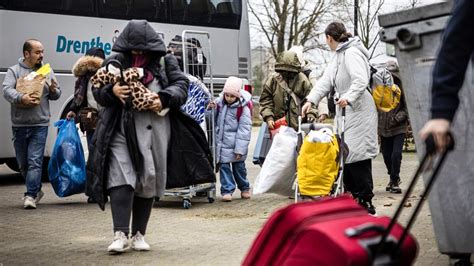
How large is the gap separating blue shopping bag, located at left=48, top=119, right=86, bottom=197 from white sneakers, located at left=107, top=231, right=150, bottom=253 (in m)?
3.52

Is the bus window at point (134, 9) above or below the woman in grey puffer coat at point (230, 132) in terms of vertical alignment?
above

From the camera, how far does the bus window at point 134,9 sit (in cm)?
1540

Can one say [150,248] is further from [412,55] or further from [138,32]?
[412,55]

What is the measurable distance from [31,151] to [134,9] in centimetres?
554

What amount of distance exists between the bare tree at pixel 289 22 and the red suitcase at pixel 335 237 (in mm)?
40531

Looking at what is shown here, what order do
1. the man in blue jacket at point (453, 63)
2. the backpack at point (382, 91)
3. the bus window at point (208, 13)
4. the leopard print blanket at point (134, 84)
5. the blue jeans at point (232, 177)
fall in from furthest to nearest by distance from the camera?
the bus window at point (208, 13) → the blue jeans at point (232, 177) → the backpack at point (382, 91) → the leopard print blanket at point (134, 84) → the man in blue jacket at point (453, 63)

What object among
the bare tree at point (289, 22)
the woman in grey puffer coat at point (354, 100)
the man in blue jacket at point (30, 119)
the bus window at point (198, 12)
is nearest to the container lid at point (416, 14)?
the woman in grey puffer coat at point (354, 100)

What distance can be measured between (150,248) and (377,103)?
3.35 metres

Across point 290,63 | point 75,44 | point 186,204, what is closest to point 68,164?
point 186,204

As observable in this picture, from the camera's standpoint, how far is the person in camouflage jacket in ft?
35.3

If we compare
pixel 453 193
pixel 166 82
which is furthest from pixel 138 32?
pixel 453 193

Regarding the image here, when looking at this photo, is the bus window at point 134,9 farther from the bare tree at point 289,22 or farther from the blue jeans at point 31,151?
the bare tree at point 289,22

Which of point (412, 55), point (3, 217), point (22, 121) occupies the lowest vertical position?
point (3, 217)

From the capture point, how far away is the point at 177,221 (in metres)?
9.51
